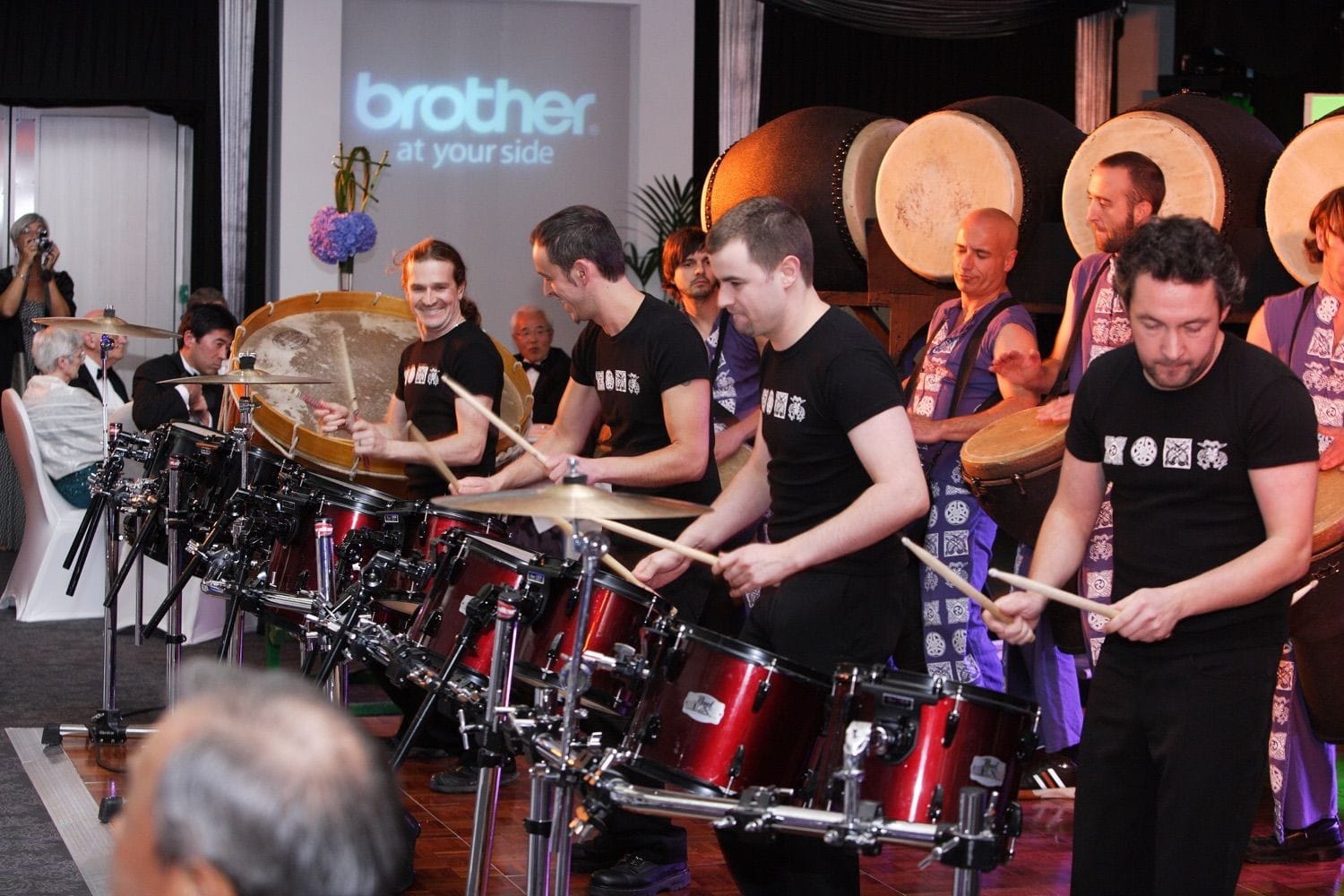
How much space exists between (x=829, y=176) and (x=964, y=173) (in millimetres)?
621

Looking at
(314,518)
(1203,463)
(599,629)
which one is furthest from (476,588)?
(1203,463)

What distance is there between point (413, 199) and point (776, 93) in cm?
245

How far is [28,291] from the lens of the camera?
908 centimetres

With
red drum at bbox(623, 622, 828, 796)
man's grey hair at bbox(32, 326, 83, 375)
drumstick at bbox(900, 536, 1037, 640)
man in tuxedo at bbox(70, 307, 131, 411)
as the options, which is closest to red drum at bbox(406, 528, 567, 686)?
red drum at bbox(623, 622, 828, 796)

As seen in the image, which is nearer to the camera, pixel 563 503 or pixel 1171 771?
pixel 563 503

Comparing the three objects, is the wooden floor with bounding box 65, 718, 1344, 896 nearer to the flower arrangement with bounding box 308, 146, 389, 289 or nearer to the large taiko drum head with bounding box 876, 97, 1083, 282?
the large taiko drum head with bounding box 876, 97, 1083, 282

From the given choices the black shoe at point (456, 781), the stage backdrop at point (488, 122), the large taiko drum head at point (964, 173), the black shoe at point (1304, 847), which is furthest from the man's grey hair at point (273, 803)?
the stage backdrop at point (488, 122)

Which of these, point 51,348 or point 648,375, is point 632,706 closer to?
point 648,375

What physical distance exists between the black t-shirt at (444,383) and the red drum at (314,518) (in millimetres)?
409

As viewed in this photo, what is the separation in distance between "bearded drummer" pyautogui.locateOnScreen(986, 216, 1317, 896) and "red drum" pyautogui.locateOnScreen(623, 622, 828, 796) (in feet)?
1.19

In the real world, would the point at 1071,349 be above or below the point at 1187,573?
above

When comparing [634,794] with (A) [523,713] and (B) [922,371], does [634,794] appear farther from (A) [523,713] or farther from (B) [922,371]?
(B) [922,371]

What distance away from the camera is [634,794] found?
2223 millimetres

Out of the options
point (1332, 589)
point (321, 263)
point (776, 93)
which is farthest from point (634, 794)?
point (776, 93)
